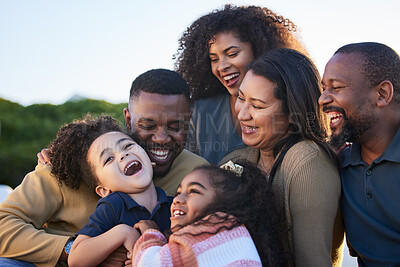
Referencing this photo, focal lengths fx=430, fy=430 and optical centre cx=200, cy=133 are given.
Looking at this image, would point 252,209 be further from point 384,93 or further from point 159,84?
point 159,84

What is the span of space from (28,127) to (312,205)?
8.23 metres

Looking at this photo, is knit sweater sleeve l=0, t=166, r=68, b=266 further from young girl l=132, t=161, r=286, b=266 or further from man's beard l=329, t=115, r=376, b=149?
man's beard l=329, t=115, r=376, b=149

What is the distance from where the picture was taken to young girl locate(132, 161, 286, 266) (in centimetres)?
209

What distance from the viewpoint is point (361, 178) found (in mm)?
2697

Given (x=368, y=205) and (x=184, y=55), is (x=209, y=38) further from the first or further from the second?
(x=368, y=205)

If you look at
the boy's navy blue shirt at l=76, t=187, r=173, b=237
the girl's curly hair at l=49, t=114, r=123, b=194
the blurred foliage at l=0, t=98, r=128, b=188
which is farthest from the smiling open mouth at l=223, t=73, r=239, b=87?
the blurred foliage at l=0, t=98, r=128, b=188

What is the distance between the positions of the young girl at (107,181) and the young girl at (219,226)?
17 cm

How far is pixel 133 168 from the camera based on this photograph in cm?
279

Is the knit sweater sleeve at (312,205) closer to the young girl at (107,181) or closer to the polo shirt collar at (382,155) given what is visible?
the polo shirt collar at (382,155)

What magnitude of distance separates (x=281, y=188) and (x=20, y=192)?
1.69 m

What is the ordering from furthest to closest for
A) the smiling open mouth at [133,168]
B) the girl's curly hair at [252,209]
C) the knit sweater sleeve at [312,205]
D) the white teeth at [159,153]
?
the white teeth at [159,153], the smiling open mouth at [133,168], the knit sweater sleeve at [312,205], the girl's curly hair at [252,209]

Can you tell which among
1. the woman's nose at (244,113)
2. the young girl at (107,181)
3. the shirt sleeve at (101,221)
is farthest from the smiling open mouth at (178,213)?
the woman's nose at (244,113)

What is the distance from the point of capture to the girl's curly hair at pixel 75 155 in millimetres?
2910

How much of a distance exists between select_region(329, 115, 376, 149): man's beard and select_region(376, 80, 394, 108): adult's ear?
104 millimetres
